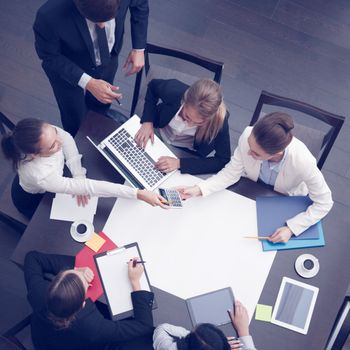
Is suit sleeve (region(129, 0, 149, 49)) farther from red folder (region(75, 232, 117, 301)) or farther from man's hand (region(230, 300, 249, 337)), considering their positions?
man's hand (region(230, 300, 249, 337))

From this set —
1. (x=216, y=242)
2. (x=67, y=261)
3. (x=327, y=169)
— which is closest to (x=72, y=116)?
(x=67, y=261)

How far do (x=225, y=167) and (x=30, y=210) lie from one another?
1053 mm

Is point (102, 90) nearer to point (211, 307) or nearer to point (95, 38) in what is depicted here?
point (95, 38)

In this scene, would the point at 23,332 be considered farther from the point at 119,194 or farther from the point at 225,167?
the point at 225,167

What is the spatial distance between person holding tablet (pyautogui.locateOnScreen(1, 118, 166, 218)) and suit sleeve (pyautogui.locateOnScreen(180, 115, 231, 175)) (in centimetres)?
25

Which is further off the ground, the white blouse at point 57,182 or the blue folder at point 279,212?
the blue folder at point 279,212

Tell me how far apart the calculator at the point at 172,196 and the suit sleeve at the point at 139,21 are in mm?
969

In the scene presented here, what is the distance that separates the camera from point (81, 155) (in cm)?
241

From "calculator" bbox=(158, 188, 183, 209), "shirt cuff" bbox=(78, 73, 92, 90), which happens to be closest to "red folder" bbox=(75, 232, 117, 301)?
"calculator" bbox=(158, 188, 183, 209)

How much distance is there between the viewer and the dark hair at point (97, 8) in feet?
6.87

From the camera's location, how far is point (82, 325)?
2.04 m

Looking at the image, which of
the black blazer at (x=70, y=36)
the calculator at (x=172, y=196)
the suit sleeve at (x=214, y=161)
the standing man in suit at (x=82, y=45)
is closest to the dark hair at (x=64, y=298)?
the calculator at (x=172, y=196)

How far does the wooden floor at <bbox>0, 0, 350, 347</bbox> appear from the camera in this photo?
359 cm

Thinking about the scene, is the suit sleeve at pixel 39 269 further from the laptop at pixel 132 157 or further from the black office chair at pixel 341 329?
the black office chair at pixel 341 329
